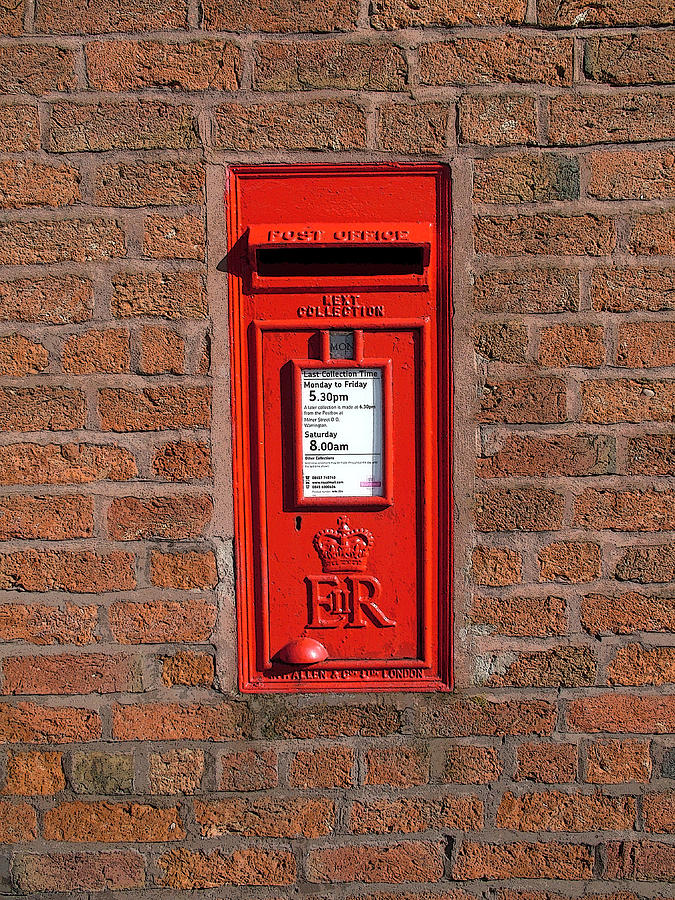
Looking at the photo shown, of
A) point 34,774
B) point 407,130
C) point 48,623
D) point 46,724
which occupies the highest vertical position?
point 407,130

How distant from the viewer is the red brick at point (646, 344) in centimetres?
207

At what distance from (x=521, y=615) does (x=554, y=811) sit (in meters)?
0.61

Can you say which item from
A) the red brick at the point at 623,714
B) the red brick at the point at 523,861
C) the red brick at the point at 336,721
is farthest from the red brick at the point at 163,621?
the red brick at the point at 623,714

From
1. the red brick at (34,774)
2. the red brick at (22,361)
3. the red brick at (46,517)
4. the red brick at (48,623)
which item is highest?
the red brick at (22,361)

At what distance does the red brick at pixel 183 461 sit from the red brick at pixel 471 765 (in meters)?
1.15

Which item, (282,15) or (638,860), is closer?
(282,15)

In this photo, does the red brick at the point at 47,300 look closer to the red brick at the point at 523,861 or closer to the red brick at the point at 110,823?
the red brick at the point at 110,823

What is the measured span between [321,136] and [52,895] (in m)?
2.47

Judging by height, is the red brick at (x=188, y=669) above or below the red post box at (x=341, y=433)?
below

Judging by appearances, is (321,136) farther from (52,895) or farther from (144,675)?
(52,895)

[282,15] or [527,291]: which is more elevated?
[282,15]

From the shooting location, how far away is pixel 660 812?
213 centimetres

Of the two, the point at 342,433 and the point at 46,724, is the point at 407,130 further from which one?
the point at 46,724

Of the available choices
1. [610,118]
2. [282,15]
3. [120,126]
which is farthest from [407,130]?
[120,126]
